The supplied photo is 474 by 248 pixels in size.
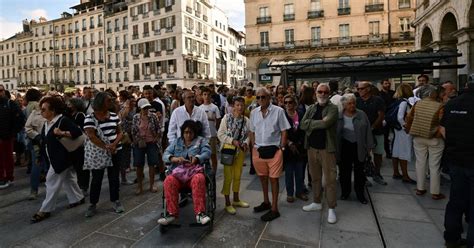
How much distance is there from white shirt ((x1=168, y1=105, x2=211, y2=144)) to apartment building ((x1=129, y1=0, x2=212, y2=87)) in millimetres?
35054

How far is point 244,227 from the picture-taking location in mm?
3928

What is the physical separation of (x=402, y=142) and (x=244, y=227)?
3.80m

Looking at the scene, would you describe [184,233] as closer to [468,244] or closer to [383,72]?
[468,244]

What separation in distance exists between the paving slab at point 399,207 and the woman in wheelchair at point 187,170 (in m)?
2.64

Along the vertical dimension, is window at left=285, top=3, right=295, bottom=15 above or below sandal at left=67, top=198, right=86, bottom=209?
above

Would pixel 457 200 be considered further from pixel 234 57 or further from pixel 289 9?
pixel 234 57

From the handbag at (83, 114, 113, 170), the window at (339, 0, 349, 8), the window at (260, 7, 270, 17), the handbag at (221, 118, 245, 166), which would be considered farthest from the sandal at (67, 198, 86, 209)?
the window at (339, 0, 349, 8)

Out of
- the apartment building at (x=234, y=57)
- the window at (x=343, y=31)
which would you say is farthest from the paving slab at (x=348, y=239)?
the apartment building at (x=234, y=57)

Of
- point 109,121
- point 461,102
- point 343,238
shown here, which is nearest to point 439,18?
point 461,102

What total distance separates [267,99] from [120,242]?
2746 mm

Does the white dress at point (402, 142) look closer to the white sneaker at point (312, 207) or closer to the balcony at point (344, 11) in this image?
the white sneaker at point (312, 207)

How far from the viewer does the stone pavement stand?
11.5 ft

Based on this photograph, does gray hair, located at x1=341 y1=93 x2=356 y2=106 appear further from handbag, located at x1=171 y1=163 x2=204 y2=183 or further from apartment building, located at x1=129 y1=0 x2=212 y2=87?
apartment building, located at x1=129 y1=0 x2=212 y2=87

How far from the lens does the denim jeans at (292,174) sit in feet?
16.1
